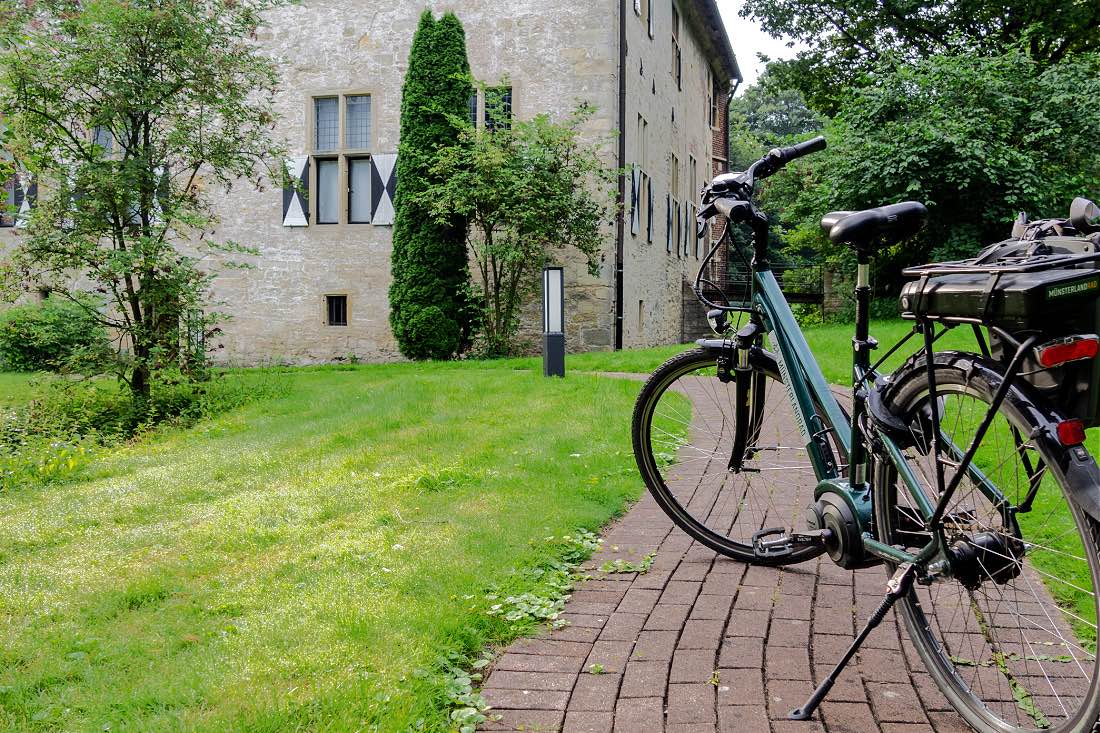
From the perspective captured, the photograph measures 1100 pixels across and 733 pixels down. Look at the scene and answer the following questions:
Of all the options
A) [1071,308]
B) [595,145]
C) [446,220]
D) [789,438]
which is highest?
[595,145]

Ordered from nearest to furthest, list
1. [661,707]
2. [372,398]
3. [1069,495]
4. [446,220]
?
[1069,495], [661,707], [372,398], [446,220]

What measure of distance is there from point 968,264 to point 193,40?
29.2ft

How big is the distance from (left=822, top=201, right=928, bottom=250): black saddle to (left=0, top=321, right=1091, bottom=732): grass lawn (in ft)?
5.26

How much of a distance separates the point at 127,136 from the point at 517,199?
547cm

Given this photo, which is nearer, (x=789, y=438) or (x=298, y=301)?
(x=789, y=438)

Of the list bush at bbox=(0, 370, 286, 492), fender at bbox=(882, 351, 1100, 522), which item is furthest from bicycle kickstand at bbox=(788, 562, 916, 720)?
bush at bbox=(0, 370, 286, 492)

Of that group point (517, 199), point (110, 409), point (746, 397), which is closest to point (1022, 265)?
point (746, 397)

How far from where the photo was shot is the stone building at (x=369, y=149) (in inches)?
597

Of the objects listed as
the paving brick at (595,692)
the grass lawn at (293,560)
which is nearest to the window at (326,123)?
the grass lawn at (293,560)

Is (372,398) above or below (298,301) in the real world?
below

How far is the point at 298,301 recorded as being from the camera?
16.4m

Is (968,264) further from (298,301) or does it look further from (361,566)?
(298,301)

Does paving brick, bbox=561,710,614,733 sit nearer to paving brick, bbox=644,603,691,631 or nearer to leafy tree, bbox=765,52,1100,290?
paving brick, bbox=644,603,691,631

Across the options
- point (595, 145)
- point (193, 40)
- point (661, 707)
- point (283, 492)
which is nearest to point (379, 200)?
point (595, 145)
